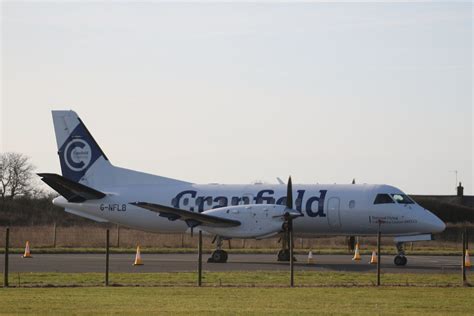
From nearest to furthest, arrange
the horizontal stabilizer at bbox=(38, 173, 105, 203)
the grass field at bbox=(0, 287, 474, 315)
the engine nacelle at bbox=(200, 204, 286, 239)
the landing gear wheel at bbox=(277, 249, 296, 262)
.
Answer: the grass field at bbox=(0, 287, 474, 315) < the engine nacelle at bbox=(200, 204, 286, 239) < the landing gear wheel at bbox=(277, 249, 296, 262) < the horizontal stabilizer at bbox=(38, 173, 105, 203)

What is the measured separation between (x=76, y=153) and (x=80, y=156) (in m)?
0.25

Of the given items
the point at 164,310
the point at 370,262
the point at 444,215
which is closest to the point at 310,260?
the point at 370,262

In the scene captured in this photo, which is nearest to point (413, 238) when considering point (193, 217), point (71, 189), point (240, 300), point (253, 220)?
point (253, 220)

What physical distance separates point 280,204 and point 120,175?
8621 millimetres

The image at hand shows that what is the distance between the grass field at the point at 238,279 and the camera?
79.8 feet

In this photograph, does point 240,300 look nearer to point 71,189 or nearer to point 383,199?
point 383,199

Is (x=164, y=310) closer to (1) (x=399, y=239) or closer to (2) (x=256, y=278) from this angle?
(2) (x=256, y=278)

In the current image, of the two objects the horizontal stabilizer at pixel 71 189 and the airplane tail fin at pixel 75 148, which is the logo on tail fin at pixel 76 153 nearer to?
the airplane tail fin at pixel 75 148

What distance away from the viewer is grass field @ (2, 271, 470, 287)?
79.8ft

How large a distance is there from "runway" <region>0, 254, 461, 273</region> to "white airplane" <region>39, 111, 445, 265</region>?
1.15 metres

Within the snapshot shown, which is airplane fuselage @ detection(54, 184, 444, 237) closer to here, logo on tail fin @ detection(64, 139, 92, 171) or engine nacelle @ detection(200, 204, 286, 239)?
engine nacelle @ detection(200, 204, 286, 239)

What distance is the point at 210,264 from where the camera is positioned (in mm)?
34406

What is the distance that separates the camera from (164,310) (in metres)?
17.7

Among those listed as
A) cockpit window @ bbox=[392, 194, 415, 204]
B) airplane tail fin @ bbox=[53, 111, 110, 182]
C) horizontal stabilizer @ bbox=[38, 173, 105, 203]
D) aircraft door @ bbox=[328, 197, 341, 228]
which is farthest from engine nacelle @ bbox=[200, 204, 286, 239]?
airplane tail fin @ bbox=[53, 111, 110, 182]
